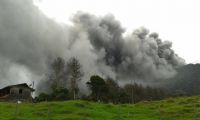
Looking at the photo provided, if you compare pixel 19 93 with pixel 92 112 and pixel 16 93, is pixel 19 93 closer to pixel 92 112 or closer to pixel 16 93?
pixel 16 93

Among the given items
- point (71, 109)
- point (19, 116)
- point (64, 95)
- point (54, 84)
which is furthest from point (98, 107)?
point (54, 84)

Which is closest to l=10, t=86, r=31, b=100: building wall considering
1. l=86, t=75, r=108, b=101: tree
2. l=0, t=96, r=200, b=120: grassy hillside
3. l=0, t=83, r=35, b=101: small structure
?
l=0, t=83, r=35, b=101: small structure

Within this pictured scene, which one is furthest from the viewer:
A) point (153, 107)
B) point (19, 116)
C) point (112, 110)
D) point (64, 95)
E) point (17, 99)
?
point (17, 99)

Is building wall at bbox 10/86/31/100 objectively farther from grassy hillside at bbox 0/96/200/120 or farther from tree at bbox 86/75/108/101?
grassy hillside at bbox 0/96/200/120

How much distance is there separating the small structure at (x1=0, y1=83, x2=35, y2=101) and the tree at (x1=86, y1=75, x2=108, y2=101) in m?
19.2

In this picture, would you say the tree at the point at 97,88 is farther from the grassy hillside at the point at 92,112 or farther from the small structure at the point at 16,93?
the grassy hillside at the point at 92,112

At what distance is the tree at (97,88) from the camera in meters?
112

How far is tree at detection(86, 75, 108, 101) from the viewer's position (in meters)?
112

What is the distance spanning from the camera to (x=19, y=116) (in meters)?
58.8

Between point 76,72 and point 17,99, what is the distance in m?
20.8

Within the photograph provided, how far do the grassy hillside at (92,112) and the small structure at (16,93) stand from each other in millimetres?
39372

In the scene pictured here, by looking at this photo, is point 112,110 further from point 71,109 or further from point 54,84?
point 54,84

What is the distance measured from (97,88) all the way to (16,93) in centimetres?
2506

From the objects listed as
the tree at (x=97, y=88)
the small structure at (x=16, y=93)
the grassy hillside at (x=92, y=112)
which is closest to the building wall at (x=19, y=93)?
the small structure at (x=16, y=93)
